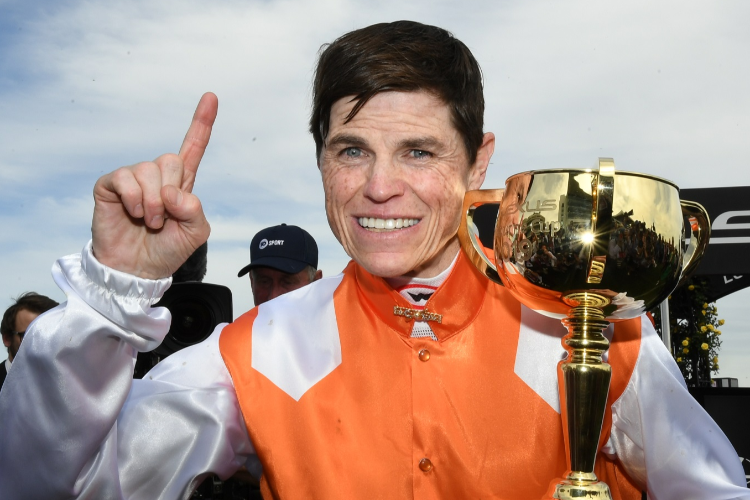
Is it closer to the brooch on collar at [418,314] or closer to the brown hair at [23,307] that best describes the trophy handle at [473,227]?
the brooch on collar at [418,314]

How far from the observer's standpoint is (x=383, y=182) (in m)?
2.11

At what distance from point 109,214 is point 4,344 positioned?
485 cm

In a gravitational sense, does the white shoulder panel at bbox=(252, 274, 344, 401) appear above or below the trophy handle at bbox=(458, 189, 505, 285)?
below

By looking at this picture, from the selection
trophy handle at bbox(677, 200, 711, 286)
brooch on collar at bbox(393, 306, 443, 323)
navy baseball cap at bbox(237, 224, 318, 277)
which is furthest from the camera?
navy baseball cap at bbox(237, 224, 318, 277)

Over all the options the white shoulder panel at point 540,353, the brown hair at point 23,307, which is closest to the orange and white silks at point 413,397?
the white shoulder panel at point 540,353

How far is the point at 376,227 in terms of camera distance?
2201 mm

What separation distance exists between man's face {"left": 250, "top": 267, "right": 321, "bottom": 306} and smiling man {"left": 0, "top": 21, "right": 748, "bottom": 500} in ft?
8.69

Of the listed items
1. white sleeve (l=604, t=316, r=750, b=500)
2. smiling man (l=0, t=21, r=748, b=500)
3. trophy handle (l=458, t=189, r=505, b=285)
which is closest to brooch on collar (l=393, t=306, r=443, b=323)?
smiling man (l=0, t=21, r=748, b=500)

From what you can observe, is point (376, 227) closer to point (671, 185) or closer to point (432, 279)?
point (432, 279)

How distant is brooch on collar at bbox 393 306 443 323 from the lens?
226cm

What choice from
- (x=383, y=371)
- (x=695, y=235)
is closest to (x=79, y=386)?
(x=383, y=371)

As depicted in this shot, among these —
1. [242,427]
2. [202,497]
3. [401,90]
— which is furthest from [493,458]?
[202,497]

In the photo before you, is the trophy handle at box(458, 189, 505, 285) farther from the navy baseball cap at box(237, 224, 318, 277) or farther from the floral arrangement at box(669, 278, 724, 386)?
the floral arrangement at box(669, 278, 724, 386)

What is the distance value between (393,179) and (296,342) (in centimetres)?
59
